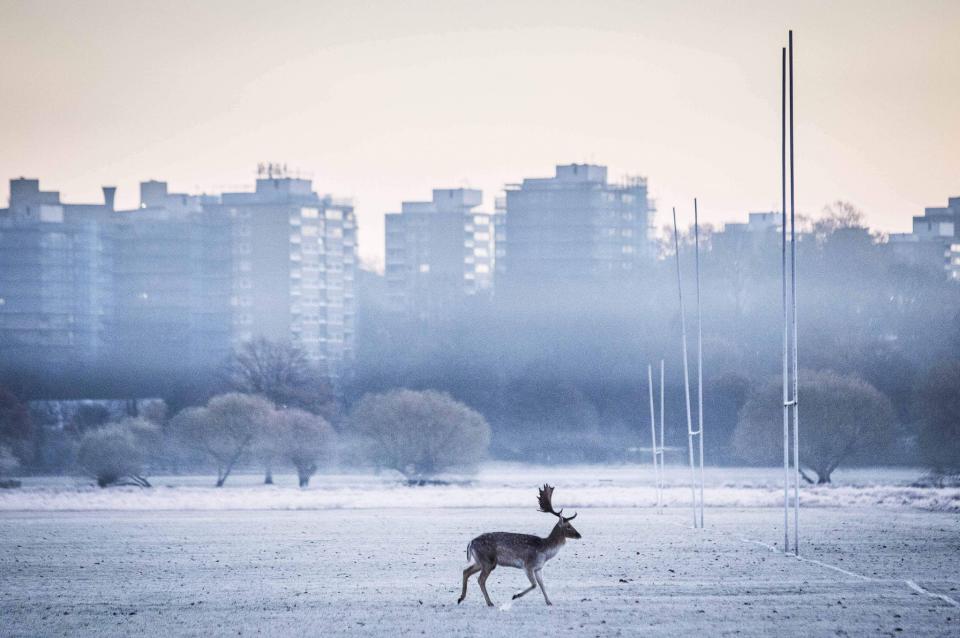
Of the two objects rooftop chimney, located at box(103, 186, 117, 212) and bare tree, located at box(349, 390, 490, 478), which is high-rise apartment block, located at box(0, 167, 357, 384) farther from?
bare tree, located at box(349, 390, 490, 478)

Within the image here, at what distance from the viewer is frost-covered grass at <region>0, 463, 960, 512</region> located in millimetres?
67062

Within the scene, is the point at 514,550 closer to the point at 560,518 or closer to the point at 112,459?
the point at 560,518

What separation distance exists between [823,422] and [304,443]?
28222 millimetres

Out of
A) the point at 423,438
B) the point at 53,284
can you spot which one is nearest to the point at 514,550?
the point at 423,438

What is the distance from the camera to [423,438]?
9481 cm

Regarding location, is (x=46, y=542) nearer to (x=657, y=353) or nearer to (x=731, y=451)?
(x=731, y=451)

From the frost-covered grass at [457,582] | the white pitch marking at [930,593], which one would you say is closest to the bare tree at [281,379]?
the frost-covered grass at [457,582]

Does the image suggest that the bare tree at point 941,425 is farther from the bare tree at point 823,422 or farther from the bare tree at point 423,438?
the bare tree at point 423,438

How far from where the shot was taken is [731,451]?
111062 millimetres

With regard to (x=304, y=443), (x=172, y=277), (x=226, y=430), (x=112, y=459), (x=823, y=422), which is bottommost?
(x=112, y=459)

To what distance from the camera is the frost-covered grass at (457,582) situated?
23484 mm

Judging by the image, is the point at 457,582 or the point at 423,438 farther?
the point at 423,438

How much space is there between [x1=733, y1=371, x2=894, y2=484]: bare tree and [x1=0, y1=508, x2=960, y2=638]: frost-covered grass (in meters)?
41.4

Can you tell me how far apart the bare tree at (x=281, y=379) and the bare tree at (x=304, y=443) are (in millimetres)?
14971
